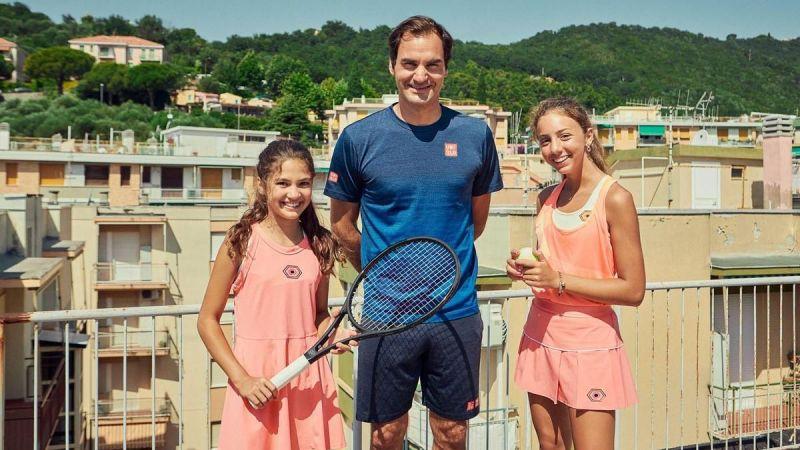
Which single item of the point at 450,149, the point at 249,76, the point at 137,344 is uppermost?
the point at 249,76

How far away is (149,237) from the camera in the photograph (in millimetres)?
27688

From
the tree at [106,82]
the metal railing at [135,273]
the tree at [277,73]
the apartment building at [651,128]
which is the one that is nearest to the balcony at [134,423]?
the metal railing at [135,273]

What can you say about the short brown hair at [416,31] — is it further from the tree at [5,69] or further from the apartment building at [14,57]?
the apartment building at [14,57]

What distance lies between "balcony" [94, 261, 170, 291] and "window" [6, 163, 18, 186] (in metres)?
17.9

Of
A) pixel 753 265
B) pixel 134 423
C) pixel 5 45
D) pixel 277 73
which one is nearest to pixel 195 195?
pixel 134 423

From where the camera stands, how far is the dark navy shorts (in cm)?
288

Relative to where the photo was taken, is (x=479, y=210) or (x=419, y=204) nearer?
(x=419, y=204)

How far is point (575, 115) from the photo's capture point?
314 cm

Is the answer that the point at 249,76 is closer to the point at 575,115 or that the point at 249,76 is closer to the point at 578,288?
the point at 575,115

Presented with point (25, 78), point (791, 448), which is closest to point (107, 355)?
point (791, 448)

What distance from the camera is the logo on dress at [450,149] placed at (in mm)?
2891

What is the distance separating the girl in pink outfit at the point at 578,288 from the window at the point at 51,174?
43015 millimetres

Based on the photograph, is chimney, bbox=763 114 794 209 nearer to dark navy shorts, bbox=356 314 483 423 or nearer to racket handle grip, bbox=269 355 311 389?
dark navy shorts, bbox=356 314 483 423

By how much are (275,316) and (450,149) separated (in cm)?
94
